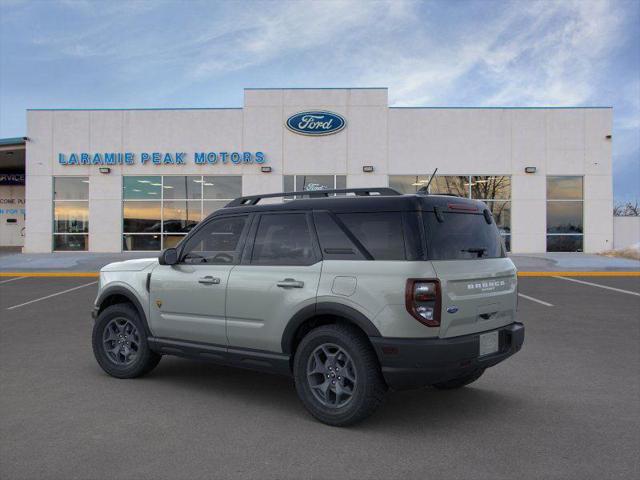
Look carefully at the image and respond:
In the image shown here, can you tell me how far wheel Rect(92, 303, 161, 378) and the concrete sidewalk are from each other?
1276cm

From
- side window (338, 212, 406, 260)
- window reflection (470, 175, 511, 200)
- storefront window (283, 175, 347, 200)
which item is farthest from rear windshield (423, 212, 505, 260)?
window reflection (470, 175, 511, 200)

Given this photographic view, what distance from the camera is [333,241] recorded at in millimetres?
4395

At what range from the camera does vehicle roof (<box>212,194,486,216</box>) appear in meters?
A: 4.14

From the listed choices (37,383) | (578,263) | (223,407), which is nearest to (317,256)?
(223,407)

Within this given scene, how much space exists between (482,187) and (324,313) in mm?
19820

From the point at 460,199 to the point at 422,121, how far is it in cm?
1875

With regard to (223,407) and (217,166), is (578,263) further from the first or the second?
(223,407)

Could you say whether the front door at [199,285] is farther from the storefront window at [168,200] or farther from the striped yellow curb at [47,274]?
the storefront window at [168,200]

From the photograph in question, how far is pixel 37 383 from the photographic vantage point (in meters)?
5.43

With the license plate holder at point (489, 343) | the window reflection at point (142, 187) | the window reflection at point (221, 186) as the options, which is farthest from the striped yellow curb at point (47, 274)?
the license plate holder at point (489, 343)

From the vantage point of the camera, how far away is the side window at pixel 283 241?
4559 millimetres

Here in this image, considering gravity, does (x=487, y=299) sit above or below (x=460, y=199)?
below

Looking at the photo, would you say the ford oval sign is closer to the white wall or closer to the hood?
the white wall

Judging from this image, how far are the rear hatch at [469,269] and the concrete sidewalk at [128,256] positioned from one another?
43.6 feet
